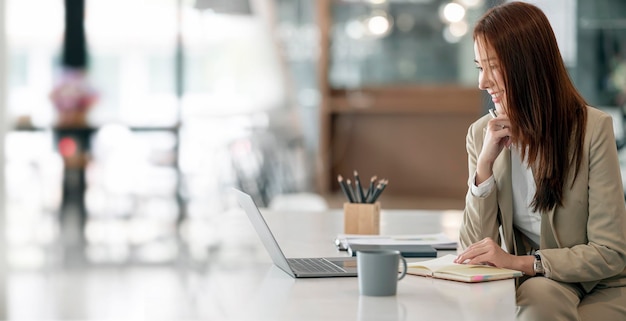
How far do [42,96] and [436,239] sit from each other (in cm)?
696

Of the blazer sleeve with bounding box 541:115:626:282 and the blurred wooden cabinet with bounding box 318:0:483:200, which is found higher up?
the blazer sleeve with bounding box 541:115:626:282

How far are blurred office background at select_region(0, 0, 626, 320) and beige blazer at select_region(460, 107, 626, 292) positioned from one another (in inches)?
240

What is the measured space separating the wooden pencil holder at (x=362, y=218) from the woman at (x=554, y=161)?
1.37ft

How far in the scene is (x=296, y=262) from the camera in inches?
76.7

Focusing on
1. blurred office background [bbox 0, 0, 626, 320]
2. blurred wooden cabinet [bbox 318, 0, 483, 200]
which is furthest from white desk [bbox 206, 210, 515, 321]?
blurred wooden cabinet [bbox 318, 0, 483, 200]

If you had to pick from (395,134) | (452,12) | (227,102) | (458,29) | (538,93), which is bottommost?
(395,134)

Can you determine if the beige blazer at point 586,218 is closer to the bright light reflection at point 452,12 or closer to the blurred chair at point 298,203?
the blurred chair at point 298,203

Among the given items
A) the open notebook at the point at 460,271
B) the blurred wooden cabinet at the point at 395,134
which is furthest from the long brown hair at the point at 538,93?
the blurred wooden cabinet at the point at 395,134

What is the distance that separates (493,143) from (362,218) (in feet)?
1.65

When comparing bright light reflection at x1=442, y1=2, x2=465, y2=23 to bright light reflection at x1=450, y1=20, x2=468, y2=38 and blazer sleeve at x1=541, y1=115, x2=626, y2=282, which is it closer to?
bright light reflection at x1=450, y1=20, x2=468, y2=38

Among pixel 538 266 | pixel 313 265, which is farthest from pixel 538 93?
pixel 313 265

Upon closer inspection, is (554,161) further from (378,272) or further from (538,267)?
(378,272)

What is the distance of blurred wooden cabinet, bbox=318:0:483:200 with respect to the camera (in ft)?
29.0

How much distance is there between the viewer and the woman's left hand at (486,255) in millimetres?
1867
